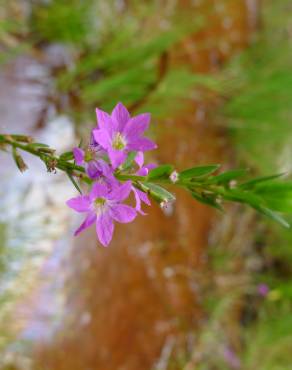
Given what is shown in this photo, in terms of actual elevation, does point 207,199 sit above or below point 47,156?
below

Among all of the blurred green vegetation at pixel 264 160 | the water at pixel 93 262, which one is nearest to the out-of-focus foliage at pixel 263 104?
the blurred green vegetation at pixel 264 160

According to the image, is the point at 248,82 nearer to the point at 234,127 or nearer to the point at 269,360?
the point at 234,127

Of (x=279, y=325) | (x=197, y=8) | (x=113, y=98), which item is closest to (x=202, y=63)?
(x=197, y=8)

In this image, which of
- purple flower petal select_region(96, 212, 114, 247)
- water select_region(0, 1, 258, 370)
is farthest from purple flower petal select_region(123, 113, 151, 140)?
water select_region(0, 1, 258, 370)

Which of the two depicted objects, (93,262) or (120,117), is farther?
(93,262)

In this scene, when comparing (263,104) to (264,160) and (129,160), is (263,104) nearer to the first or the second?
(264,160)

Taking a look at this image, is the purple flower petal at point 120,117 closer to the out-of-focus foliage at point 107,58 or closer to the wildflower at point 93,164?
the wildflower at point 93,164

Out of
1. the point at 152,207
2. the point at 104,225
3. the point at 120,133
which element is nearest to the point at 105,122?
→ the point at 120,133
